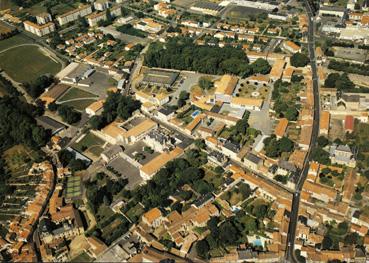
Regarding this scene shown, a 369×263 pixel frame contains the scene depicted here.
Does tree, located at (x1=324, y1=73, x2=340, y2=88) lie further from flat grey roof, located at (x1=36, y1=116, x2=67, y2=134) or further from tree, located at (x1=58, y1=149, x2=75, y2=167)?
flat grey roof, located at (x1=36, y1=116, x2=67, y2=134)

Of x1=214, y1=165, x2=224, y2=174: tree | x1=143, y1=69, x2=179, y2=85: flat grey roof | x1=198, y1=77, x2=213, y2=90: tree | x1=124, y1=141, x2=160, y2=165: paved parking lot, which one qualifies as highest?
x1=198, y1=77, x2=213, y2=90: tree

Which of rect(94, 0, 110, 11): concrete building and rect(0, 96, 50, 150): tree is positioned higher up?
rect(94, 0, 110, 11): concrete building

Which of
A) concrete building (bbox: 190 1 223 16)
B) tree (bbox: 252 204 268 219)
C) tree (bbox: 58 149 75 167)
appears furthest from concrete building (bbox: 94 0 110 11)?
tree (bbox: 252 204 268 219)

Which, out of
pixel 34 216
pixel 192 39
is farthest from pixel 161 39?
pixel 34 216

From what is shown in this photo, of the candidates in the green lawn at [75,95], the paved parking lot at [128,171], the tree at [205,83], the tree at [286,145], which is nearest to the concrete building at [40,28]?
the green lawn at [75,95]

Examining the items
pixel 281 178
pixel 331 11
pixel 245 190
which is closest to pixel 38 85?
pixel 245 190

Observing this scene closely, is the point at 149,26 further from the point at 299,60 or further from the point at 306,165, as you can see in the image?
the point at 306,165

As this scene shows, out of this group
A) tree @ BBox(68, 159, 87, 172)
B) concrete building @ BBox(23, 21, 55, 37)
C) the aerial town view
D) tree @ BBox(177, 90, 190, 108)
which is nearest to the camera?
the aerial town view
